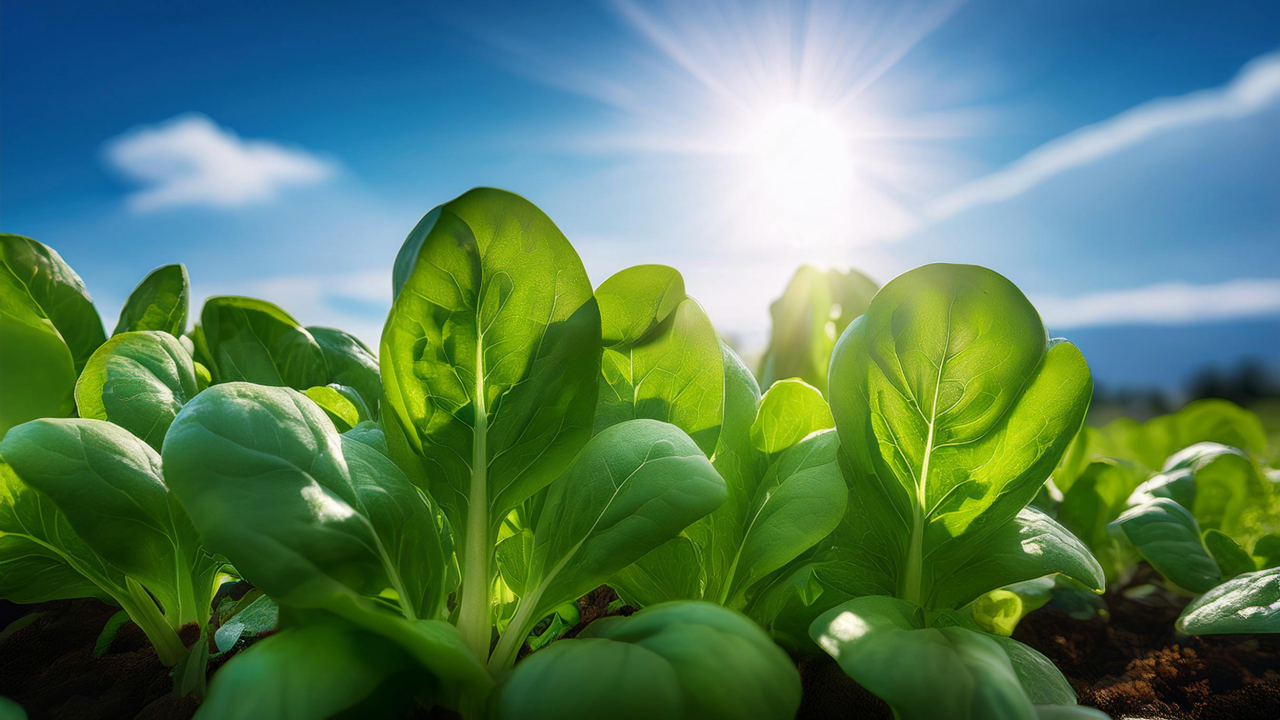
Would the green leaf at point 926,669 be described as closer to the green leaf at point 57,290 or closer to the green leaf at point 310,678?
the green leaf at point 310,678

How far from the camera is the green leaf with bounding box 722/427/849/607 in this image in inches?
19.4

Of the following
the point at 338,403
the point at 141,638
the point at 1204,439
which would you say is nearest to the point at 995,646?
the point at 338,403

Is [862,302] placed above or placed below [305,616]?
above

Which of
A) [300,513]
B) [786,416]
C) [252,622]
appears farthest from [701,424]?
[252,622]

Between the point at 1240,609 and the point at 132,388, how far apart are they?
1026 mm

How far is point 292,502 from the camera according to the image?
377mm

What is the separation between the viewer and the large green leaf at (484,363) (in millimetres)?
→ 431

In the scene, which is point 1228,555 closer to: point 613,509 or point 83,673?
point 613,509

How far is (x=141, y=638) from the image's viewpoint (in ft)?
2.18

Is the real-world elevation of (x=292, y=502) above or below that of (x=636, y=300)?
below

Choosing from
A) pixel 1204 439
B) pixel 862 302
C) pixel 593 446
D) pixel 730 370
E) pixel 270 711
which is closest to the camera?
pixel 270 711

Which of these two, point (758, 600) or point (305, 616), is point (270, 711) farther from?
point (758, 600)

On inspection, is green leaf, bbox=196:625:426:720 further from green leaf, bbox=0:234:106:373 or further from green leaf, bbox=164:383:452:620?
green leaf, bbox=0:234:106:373

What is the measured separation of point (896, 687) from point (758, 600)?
0.20 meters
